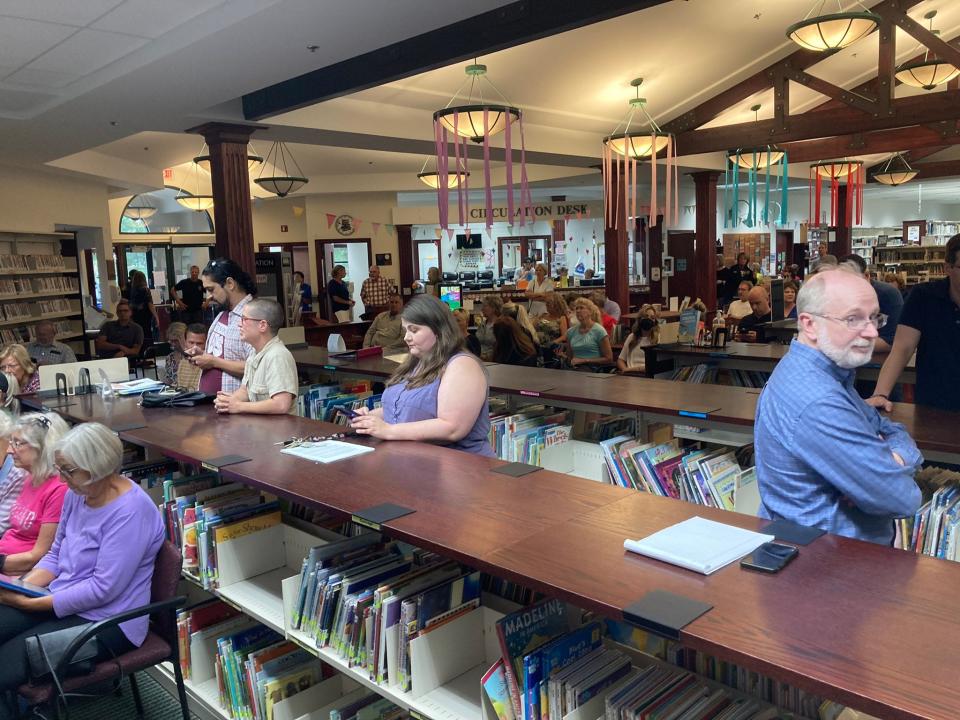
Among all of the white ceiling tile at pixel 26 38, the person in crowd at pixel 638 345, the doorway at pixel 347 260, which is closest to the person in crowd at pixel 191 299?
the doorway at pixel 347 260

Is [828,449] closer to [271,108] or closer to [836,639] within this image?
[836,639]

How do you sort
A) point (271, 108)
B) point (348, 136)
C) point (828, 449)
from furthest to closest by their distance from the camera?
point (348, 136)
point (271, 108)
point (828, 449)

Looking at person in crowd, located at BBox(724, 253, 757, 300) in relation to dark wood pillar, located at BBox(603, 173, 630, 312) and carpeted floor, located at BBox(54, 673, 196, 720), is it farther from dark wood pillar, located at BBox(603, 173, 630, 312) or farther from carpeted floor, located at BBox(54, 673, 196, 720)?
carpeted floor, located at BBox(54, 673, 196, 720)

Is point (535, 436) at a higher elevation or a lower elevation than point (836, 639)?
lower

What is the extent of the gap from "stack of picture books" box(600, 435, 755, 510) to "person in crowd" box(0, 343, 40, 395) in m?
4.00

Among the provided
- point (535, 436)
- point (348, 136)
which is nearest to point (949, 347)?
point (535, 436)

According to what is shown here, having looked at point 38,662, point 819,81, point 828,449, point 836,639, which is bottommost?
point 38,662

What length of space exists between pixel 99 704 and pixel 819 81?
32.8ft

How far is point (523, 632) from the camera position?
183 centimetres

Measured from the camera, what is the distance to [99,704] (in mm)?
3223

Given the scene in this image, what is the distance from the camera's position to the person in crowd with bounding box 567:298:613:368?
7.18 m

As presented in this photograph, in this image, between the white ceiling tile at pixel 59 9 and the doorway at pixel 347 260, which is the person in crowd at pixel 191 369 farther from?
the doorway at pixel 347 260

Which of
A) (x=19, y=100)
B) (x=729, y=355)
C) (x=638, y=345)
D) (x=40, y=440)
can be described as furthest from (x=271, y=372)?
(x=19, y=100)

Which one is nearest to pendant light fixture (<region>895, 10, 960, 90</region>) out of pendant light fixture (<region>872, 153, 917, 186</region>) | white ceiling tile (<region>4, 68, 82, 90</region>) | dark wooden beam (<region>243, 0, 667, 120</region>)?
pendant light fixture (<region>872, 153, 917, 186</region>)
